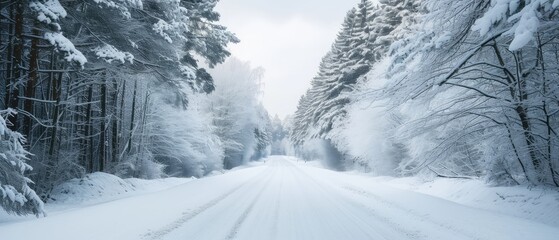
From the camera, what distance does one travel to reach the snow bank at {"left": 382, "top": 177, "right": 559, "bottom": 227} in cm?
708

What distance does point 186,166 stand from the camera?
25062 mm

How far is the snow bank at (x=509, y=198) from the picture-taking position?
7.08m

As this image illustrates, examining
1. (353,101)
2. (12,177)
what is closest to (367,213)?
(353,101)

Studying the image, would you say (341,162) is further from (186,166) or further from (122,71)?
(122,71)

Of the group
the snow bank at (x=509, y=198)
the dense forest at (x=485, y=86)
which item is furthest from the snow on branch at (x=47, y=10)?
the snow bank at (x=509, y=198)

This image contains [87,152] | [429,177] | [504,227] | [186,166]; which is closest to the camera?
[504,227]

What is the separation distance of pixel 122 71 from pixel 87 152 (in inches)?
151

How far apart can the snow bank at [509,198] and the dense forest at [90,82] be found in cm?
920

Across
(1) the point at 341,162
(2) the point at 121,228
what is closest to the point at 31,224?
(2) the point at 121,228

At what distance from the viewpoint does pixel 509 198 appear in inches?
330

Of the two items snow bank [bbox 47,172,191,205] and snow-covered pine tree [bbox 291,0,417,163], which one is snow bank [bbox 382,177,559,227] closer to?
snow bank [bbox 47,172,191,205]

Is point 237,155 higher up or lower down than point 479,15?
lower down

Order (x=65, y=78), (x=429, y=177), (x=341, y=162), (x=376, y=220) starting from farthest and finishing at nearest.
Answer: (x=341, y=162) < (x=429, y=177) < (x=65, y=78) < (x=376, y=220)

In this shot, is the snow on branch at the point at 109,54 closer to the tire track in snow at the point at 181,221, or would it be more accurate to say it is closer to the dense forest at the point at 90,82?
the dense forest at the point at 90,82
